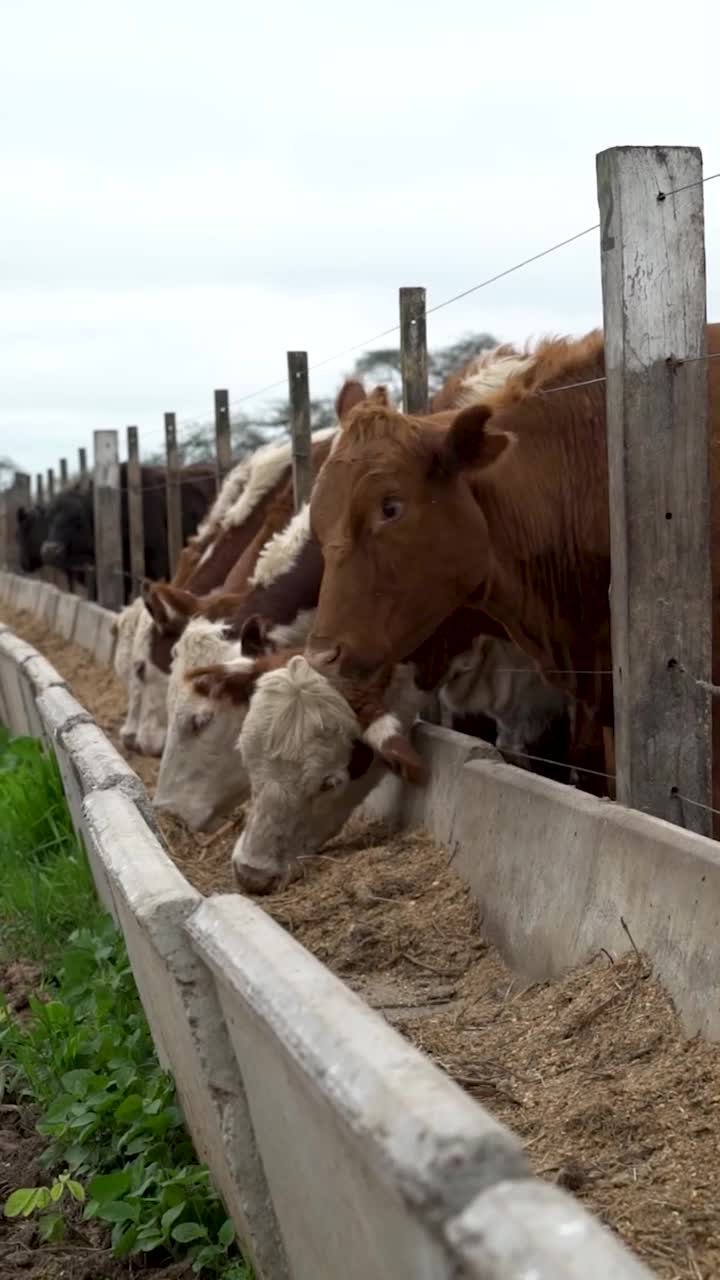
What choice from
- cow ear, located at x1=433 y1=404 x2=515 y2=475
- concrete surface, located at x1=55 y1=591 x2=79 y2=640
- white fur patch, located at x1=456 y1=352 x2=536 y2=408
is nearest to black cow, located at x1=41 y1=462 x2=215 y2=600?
concrete surface, located at x1=55 y1=591 x2=79 y2=640

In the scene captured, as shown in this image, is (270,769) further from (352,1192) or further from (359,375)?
(352,1192)

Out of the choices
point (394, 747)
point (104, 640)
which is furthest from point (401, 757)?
point (104, 640)

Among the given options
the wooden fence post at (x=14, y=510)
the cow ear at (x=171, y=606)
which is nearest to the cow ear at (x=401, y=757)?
the cow ear at (x=171, y=606)

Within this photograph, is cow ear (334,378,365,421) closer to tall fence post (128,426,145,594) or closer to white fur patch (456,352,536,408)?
white fur patch (456,352,536,408)

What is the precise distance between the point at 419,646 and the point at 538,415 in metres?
0.99

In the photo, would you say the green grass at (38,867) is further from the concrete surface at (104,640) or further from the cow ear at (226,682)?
the concrete surface at (104,640)

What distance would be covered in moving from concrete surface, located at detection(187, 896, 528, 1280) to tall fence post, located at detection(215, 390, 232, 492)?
976cm

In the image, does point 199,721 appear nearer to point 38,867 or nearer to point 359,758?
point 38,867

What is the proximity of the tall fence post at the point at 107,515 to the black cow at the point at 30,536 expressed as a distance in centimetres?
936

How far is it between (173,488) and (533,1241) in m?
12.8

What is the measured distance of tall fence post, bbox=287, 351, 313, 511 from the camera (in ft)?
28.6

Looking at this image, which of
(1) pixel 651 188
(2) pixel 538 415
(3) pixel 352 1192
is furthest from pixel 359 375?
(3) pixel 352 1192

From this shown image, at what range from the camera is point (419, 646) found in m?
6.36

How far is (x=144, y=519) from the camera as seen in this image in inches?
778
